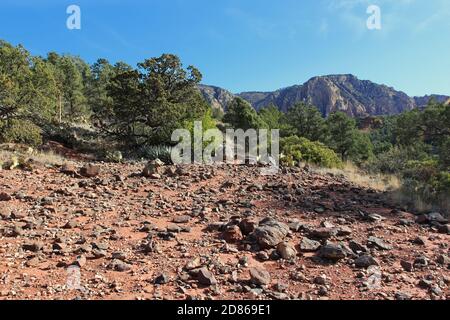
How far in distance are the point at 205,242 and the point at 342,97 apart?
155435mm

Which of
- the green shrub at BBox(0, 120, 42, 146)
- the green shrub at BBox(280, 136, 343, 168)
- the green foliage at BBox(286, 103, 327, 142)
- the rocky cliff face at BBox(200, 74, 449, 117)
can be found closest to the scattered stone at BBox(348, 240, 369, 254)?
the green shrub at BBox(280, 136, 343, 168)

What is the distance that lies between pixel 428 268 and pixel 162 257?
3.05 metres

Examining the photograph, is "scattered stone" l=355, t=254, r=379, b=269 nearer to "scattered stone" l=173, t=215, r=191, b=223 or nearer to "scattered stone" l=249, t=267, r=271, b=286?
"scattered stone" l=249, t=267, r=271, b=286

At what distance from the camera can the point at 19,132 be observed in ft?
37.2

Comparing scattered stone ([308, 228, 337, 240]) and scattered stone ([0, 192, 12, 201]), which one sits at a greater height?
scattered stone ([0, 192, 12, 201])

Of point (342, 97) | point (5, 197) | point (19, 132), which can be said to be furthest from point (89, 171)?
point (342, 97)

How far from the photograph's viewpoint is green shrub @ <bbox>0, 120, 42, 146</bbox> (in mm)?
11289

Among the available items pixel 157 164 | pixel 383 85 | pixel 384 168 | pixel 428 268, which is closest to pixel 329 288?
pixel 428 268

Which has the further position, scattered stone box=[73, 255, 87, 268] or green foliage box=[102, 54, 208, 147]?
green foliage box=[102, 54, 208, 147]

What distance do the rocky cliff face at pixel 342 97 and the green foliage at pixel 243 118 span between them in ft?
379

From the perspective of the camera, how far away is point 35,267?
368 centimetres

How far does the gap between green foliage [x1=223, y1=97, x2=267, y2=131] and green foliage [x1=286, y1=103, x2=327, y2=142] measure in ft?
21.6
